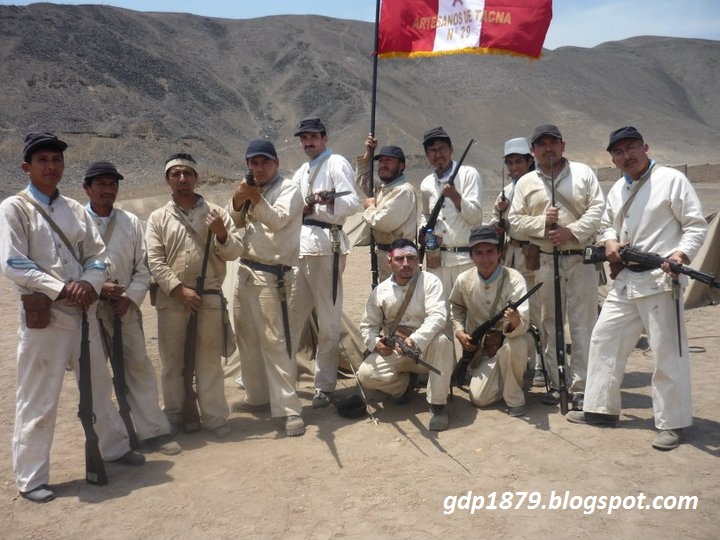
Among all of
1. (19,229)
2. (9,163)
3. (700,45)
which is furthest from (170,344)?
→ (700,45)

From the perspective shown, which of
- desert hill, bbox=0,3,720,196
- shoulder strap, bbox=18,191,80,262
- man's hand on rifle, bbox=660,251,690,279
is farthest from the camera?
desert hill, bbox=0,3,720,196

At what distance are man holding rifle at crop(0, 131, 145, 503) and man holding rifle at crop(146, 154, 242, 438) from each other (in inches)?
32.2

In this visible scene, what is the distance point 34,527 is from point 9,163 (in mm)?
30092

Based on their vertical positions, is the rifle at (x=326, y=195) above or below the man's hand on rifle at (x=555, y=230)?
above

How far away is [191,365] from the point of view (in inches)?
206

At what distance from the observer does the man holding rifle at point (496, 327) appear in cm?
529

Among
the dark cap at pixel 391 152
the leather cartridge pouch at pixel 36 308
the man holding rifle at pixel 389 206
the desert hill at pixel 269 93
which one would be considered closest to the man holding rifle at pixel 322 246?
the man holding rifle at pixel 389 206

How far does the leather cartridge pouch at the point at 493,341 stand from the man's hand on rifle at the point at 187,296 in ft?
7.62

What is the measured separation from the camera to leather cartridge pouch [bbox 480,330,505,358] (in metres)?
5.49

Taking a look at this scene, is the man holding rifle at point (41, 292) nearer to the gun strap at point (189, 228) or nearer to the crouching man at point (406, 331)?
the gun strap at point (189, 228)

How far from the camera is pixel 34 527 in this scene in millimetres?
3832

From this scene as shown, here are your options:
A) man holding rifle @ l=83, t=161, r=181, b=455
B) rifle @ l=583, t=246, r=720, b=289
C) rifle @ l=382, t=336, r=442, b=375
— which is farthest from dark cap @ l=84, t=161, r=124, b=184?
rifle @ l=583, t=246, r=720, b=289

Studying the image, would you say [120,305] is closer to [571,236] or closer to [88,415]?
[88,415]

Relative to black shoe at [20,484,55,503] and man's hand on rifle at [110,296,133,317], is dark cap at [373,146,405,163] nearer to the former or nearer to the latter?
man's hand on rifle at [110,296,133,317]
